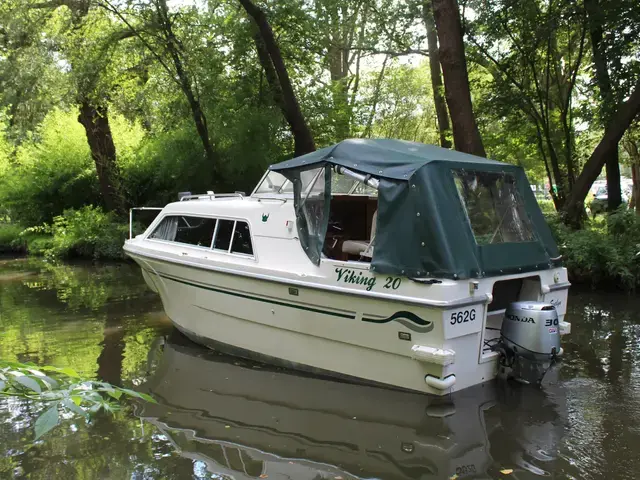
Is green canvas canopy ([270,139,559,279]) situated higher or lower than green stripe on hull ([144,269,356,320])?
higher

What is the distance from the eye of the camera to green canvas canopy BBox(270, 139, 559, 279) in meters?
5.18

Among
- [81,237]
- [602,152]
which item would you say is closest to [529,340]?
[602,152]

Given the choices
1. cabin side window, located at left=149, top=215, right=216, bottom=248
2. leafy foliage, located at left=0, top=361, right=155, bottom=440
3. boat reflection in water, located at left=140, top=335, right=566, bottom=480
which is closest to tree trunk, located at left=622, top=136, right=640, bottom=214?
boat reflection in water, located at left=140, top=335, right=566, bottom=480

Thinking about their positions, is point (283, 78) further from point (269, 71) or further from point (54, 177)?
point (54, 177)

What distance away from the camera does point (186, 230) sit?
25.1ft

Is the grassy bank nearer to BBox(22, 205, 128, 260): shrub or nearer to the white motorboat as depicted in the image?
BBox(22, 205, 128, 260): shrub

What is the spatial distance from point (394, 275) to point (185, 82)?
503 inches

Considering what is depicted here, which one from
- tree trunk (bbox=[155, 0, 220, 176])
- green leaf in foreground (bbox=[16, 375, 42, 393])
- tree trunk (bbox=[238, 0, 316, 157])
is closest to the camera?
green leaf in foreground (bbox=[16, 375, 42, 393])

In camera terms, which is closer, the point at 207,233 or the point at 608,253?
the point at 207,233

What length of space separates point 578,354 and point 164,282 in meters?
5.27

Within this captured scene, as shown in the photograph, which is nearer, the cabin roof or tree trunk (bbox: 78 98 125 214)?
the cabin roof

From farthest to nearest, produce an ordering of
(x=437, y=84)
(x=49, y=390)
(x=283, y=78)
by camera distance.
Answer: (x=437, y=84), (x=283, y=78), (x=49, y=390)

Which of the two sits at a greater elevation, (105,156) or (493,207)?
(105,156)

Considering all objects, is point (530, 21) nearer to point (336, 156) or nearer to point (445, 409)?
point (336, 156)
